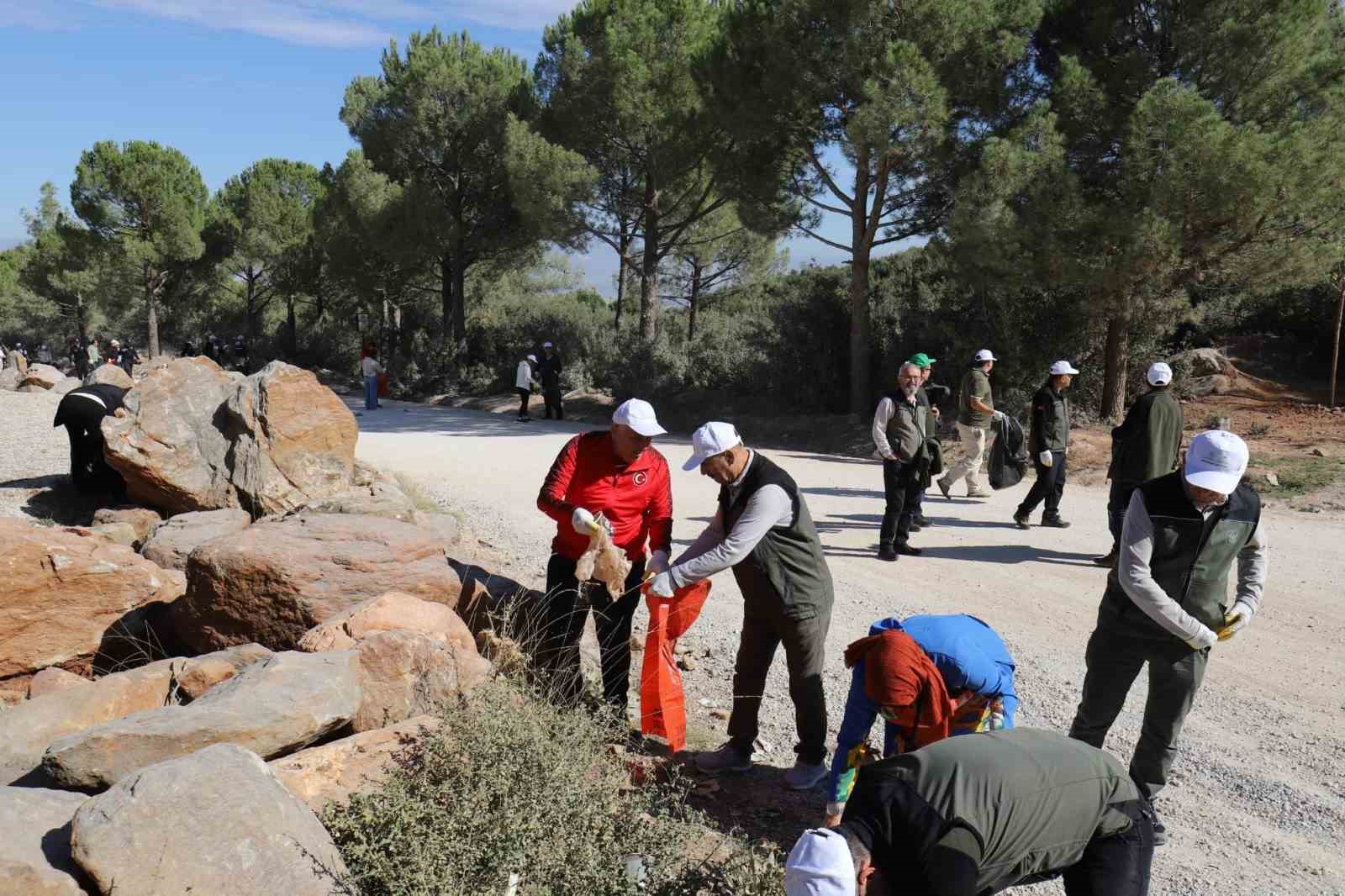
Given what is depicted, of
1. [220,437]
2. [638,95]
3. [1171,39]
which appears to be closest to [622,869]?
[220,437]

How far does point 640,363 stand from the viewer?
68.3 feet

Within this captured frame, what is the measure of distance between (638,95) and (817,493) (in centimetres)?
1211

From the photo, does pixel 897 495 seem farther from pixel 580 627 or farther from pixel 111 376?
pixel 111 376

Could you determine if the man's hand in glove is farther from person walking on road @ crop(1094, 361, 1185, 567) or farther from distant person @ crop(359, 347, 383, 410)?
distant person @ crop(359, 347, 383, 410)

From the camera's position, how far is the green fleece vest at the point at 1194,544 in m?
3.93

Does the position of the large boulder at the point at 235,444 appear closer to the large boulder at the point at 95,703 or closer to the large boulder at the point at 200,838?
the large boulder at the point at 95,703

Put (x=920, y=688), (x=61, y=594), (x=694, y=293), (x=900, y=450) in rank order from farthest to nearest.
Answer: (x=694, y=293) → (x=900, y=450) → (x=61, y=594) → (x=920, y=688)

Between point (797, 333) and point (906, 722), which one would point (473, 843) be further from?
point (797, 333)

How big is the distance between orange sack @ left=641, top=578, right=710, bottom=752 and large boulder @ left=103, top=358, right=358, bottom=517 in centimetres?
477

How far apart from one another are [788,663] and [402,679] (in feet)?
6.00

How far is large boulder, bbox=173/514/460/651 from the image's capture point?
212 inches

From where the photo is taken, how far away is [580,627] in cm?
521

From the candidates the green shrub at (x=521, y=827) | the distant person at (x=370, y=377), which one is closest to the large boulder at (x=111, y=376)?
the distant person at (x=370, y=377)

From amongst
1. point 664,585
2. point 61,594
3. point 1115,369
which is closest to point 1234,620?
point 664,585
